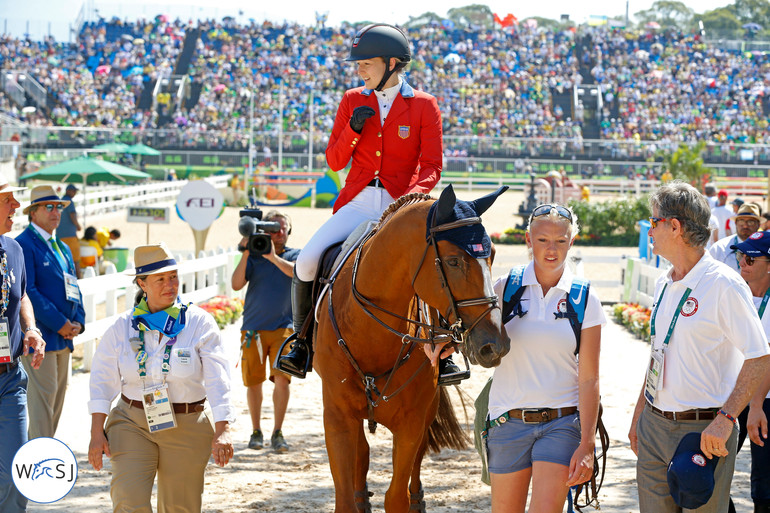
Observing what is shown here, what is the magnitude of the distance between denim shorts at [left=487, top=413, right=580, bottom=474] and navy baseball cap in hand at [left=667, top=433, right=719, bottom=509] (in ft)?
1.40

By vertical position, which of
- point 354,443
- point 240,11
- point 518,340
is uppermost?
point 240,11

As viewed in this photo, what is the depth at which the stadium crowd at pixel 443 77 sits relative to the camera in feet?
176

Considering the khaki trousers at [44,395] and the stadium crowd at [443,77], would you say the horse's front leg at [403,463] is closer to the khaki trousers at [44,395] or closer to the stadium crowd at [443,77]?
the khaki trousers at [44,395]

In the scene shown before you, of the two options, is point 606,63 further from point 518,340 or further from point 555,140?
point 518,340

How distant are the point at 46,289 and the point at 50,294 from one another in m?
0.05

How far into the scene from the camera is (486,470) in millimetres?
4332

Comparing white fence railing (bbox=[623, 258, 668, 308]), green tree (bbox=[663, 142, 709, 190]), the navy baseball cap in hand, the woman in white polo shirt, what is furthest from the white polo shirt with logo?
green tree (bbox=[663, 142, 709, 190])

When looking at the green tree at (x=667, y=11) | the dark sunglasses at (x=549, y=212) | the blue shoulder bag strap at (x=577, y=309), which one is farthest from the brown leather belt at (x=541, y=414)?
the green tree at (x=667, y=11)

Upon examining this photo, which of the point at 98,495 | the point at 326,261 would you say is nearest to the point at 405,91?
the point at 326,261

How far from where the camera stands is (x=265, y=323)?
782 centimetres

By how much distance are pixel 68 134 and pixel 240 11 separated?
28.4 m

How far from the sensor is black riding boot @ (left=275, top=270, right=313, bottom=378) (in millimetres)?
5618

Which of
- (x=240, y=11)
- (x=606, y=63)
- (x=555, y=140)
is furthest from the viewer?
(x=240, y=11)

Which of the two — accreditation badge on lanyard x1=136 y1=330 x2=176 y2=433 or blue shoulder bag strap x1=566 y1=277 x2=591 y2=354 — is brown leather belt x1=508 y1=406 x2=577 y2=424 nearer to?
blue shoulder bag strap x1=566 y1=277 x2=591 y2=354
